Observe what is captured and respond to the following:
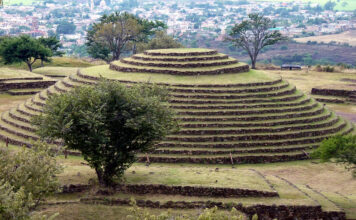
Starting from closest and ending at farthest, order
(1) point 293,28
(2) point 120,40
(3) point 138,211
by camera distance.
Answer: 1. (3) point 138,211
2. (2) point 120,40
3. (1) point 293,28

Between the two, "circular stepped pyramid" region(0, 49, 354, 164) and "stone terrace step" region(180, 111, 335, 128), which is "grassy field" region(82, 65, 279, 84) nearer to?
"circular stepped pyramid" region(0, 49, 354, 164)

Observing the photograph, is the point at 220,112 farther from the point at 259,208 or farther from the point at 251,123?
the point at 259,208

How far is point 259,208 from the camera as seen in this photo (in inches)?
828

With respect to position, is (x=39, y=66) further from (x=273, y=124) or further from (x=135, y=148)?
(x=135, y=148)

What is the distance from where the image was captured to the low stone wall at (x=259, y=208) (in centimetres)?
2106

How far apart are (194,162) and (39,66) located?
43802mm

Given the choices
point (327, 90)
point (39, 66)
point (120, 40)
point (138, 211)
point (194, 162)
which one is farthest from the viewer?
point (120, 40)

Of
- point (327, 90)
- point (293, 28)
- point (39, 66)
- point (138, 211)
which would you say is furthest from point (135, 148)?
point (293, 28)

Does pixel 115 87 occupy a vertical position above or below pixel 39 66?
above

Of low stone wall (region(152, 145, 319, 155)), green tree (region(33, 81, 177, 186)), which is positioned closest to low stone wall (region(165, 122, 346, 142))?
low stone wall (region(152, 145, 319, 155))

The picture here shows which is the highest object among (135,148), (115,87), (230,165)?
(115,87)

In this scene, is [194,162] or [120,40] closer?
[194,162]

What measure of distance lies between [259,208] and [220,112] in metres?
11.2

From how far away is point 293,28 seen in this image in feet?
630
